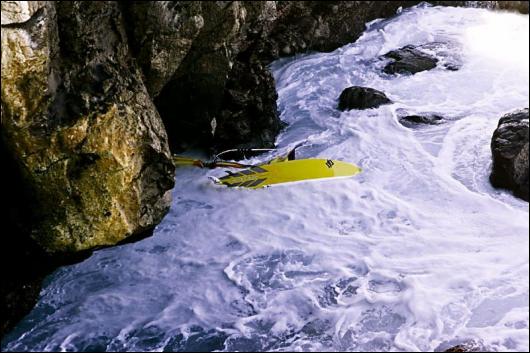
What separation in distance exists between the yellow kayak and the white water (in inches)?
7.6

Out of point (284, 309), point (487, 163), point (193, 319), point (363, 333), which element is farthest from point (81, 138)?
point (487, 163)

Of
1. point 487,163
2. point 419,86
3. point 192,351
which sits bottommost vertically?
point 192,351

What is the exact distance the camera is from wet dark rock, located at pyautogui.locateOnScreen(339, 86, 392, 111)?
37.3 feet

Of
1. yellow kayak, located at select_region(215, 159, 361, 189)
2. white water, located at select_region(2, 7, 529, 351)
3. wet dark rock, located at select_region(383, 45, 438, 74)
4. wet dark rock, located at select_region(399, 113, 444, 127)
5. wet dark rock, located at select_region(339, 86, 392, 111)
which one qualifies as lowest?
white water, located at select_region(2, 7, 529, 351)

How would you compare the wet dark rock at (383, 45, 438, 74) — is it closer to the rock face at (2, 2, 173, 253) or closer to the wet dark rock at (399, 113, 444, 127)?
the wet dark rock at (399, 113, 444, 127)

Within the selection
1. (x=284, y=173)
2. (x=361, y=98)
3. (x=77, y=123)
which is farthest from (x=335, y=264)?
(x=361, y=98)

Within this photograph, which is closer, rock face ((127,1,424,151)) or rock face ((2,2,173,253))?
rock face ((2,2,173,253))

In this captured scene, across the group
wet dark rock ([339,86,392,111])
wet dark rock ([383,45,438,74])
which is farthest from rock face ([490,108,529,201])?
wet dark rock ([383,45,438,74])

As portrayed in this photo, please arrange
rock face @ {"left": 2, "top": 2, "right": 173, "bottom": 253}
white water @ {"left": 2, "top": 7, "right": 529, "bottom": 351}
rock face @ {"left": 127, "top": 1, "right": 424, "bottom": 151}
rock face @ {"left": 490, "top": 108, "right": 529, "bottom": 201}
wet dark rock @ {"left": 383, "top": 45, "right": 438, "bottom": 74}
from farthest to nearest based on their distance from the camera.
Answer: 1. wet dark rock @ {"left": 383, "top": 45, "right": 438, "bottom": 74}
2. rock face @ {"left": 490, "top": 108, "right": 529, "bottom": 201}
3. rock face @ {"left": 127, "top": 1, "right": 424, "bottom": 151}
4. white water @ {"left": 2, "top": 7, "right": 529, "bottom": 351}
5. rock face @ {"left": 2, "top": 2, "right": 173, "bottom": 253}

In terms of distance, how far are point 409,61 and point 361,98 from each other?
2676 millimetres

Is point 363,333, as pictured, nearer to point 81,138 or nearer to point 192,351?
point 192,351

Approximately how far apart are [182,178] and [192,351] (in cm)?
399

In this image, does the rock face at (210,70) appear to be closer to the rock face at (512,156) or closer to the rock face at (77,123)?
the rock face at (77,123)

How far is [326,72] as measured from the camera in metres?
13.4
